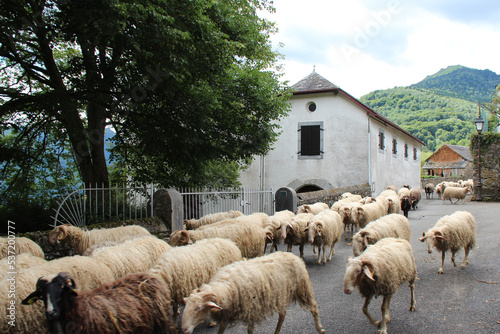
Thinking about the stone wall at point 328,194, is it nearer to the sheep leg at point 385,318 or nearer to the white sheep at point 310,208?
the white sheep at point 310,208

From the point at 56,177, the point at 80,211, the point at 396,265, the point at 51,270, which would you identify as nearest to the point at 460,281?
the point at 396,265

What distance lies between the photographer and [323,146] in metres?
19.8

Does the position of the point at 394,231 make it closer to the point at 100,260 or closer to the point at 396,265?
the point at 396,265

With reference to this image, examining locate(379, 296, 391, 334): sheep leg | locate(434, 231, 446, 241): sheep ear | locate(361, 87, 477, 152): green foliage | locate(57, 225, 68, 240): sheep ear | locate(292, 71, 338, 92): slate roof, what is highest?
locate(361, 87, 477, 152): green foliage

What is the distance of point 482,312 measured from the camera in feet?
15.5

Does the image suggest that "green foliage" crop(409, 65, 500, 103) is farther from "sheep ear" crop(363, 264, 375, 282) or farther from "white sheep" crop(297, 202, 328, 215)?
"sheep ear" crop(363, 264, 375, 282)

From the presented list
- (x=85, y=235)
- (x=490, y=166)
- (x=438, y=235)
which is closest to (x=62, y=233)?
(x=85, y=235)

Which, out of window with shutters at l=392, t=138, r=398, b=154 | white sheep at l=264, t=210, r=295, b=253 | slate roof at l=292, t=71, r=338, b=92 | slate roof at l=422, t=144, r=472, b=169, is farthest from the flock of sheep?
slate roof at l=422, t=144, r=472, b=169

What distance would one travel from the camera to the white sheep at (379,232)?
Answer: 6.46 m

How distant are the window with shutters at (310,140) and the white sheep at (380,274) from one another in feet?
49.8

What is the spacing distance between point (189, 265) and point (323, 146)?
16224mm

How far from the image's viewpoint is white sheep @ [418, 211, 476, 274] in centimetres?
646

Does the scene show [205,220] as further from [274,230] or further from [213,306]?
[213,306]

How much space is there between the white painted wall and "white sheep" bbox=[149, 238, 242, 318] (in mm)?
14896
